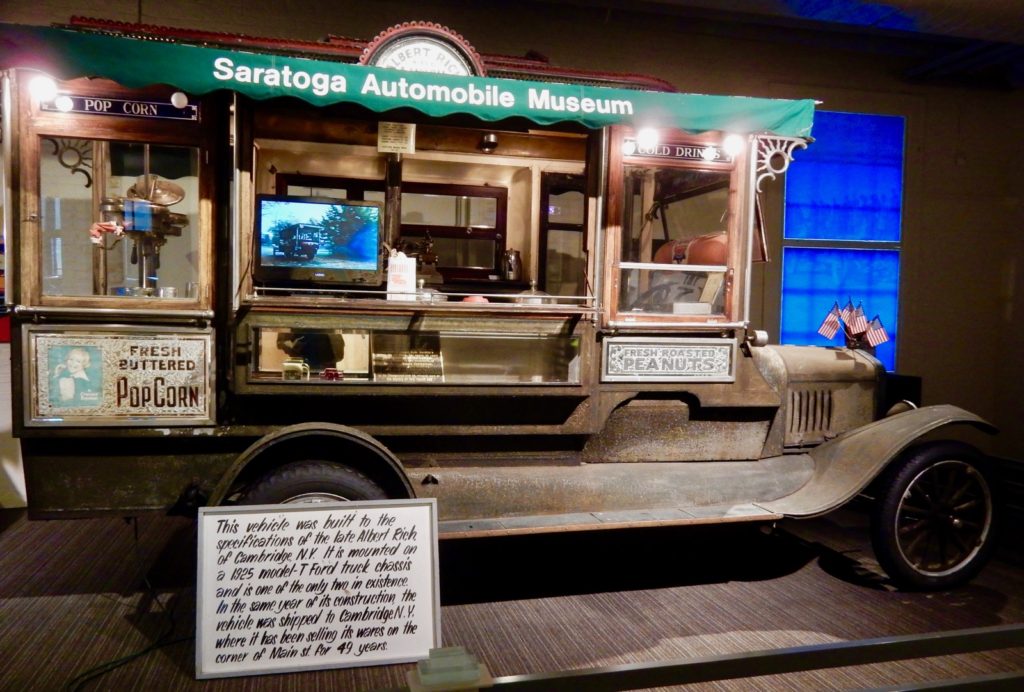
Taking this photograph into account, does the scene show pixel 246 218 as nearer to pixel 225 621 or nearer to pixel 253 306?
pixel 253 306

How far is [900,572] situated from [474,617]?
2.17m

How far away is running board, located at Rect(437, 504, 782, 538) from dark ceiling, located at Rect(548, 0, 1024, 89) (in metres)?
3.82

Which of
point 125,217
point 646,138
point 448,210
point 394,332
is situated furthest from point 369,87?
point 448,210

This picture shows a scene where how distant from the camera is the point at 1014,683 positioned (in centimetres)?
199

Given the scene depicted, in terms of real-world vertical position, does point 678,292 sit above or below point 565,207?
below

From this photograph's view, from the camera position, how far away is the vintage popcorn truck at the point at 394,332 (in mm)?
2908

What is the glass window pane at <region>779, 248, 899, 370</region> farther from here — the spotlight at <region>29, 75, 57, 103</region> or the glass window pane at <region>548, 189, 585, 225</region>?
the spotlight at <region>29, 75, 57, 103</region>

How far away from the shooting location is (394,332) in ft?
10.5

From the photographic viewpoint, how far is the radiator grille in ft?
13.5

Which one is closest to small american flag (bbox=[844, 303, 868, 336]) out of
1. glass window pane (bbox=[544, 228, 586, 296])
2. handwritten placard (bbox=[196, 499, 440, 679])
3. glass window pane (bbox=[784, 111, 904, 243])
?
glass window pane (bbox=[544, 228, 586, 296])

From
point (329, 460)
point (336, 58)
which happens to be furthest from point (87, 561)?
point (336, 58)

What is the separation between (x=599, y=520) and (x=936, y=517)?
1.87 meters

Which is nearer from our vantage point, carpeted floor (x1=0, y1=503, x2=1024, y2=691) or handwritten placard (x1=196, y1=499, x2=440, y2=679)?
handwritten placard (x1=196, y1=499, x2=440, y2=679)

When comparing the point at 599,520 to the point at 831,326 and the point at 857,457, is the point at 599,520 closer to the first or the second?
the point at 857,457
